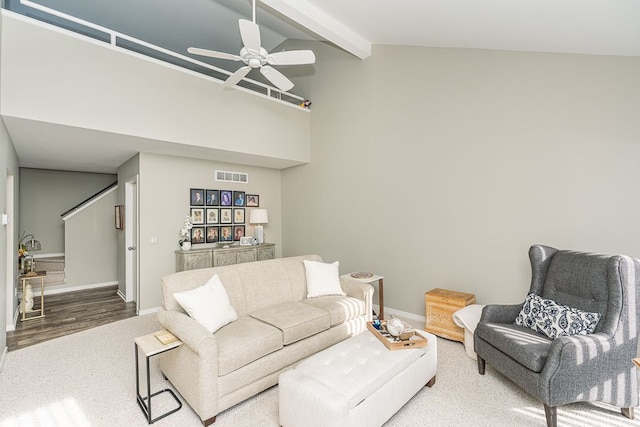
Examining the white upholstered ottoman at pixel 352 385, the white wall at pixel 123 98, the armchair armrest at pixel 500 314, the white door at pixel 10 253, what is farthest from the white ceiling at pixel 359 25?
the white upholstered ottoman at pixel 352 385

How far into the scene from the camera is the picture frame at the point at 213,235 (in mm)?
5422

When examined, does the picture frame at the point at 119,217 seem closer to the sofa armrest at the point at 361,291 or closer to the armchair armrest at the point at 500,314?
the sofa armrest at the point at 361,291

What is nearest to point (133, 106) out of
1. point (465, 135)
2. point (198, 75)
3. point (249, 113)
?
point (198, 75)

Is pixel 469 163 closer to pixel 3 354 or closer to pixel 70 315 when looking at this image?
pixel 3 354

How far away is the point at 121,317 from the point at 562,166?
19.5 ft

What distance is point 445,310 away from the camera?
3.61 meters

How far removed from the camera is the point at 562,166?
3191 millimetres

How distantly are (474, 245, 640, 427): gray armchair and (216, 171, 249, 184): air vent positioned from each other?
15.2 ft

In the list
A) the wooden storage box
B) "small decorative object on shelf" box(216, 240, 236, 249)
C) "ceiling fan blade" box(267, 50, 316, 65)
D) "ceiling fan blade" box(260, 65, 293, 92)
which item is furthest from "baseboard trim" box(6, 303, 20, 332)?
the wooden storage box

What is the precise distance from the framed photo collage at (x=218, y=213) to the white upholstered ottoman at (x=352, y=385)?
3.69 m

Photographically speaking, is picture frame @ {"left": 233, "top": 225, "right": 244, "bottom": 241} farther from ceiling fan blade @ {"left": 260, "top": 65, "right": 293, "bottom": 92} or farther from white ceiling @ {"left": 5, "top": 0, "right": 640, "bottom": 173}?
ceiling fan blade @ {"left": 260, "top": 65, "right": 293, "bottom": 92}

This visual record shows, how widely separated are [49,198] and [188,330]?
682 cm

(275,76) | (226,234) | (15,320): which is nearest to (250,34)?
(275,76)

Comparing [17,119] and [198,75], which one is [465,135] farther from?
[17,119]
